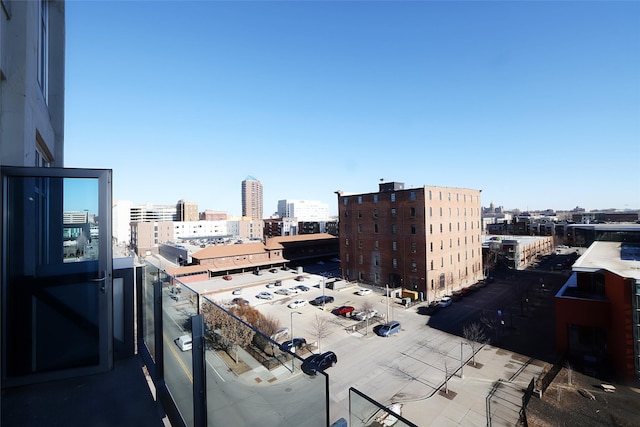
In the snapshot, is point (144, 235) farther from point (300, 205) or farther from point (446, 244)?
point (300, 205)

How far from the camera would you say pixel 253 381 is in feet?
6.93

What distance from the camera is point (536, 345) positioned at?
16.7 meters

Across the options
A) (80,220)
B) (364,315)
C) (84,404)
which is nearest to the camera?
(84,404)

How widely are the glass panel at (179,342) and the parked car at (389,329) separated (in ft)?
56.6

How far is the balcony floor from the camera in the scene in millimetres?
2561

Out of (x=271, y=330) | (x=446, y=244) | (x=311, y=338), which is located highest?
(x=446, y=244)

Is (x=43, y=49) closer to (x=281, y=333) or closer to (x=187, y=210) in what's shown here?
(x=281, y=333)

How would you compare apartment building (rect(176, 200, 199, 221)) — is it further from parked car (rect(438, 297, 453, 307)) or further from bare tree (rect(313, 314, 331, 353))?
parked car (rect(438, 297, 453, 307))

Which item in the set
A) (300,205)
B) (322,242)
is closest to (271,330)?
(322,242)

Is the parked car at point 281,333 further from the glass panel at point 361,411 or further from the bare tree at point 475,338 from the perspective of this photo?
the glass panel at point 361,411

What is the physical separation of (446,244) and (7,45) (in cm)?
2969

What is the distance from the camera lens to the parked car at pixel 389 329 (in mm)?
18641

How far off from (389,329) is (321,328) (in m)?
4.16

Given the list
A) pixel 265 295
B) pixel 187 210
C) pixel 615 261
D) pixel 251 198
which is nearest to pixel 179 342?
pixel 615 261
